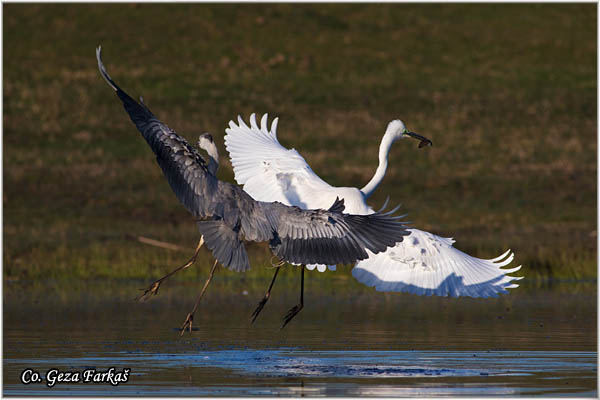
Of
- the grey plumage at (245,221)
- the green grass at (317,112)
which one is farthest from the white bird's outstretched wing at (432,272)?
the green grass at (317,112)

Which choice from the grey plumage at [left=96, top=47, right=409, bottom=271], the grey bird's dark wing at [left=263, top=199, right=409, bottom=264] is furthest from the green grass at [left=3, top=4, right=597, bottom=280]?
the grey bird's dark wing at [left=263, top=199, right=409, bottom=264]

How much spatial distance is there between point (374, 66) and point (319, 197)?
31403mm

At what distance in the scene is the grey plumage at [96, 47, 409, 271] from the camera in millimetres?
10328

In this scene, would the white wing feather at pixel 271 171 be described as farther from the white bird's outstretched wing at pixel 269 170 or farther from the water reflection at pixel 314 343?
the water reflection at pixel 314 343

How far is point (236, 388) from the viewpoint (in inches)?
368

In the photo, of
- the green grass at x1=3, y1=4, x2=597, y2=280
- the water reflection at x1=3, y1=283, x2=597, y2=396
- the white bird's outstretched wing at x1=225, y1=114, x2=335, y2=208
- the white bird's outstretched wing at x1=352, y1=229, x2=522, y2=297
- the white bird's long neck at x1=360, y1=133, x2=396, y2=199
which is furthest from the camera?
the green grass at x1=3, y1=4, x2=597, y2=280

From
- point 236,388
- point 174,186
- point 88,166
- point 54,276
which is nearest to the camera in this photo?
point 236,388

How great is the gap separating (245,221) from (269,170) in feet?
8.59

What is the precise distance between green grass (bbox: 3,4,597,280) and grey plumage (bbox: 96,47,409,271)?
735cm

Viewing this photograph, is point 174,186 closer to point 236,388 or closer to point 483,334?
point 236,388

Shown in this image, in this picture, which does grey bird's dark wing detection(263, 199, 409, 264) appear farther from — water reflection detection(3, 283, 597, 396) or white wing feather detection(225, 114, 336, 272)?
white wing feather detection(225, 114, 336, 272)

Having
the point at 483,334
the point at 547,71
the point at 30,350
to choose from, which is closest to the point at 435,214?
the point at 483,334

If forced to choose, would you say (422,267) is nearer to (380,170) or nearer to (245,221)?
(380,170)

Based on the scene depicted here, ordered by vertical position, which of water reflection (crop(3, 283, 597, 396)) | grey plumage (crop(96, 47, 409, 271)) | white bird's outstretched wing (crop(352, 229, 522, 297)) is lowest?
water reflection (crop(3, 283, 597, 396))
